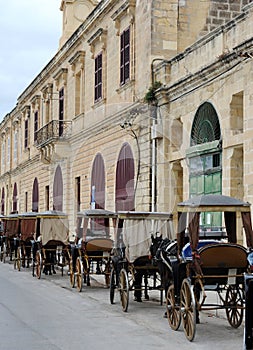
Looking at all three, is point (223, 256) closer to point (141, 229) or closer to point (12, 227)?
point (141, 229)

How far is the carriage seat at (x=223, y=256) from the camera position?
9.44 m

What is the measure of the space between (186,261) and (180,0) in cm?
1399

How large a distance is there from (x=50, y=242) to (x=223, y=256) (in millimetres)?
9936

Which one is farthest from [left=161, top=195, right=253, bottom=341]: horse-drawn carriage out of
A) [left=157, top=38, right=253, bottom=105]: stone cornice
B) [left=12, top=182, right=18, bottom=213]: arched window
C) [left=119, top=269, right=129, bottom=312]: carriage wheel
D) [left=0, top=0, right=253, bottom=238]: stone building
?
[left=12, top=182, right=18, bottom=213]: arched window

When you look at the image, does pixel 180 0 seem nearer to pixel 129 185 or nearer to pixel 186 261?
pixel 129 185

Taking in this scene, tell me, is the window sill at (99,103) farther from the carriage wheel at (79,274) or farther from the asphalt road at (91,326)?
the asphalt road at (91,326)

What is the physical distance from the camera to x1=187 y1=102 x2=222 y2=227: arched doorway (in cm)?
1736

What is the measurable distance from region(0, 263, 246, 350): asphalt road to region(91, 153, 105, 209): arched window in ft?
40.9

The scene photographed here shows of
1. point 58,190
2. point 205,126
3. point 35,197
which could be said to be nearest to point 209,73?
point 205,126

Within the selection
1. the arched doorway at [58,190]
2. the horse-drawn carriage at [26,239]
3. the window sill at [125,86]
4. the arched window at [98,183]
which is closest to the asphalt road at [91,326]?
the horse-drawn carriage at [26,239]

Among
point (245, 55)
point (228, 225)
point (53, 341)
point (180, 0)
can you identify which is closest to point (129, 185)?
point (180, 0)

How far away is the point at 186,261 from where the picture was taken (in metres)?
9.62

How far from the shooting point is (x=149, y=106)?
2167cm

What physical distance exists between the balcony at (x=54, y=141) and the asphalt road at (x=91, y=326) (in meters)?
18.2
